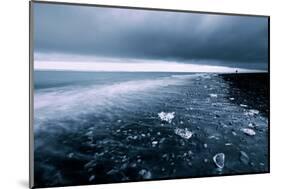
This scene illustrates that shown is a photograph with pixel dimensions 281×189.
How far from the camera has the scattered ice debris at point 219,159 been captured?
145 inches

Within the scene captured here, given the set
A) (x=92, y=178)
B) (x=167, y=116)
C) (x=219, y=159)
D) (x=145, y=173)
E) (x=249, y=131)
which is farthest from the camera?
(x=249, y=131)

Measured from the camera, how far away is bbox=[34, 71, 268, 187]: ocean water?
10.6 ft

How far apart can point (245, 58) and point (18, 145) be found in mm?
2346

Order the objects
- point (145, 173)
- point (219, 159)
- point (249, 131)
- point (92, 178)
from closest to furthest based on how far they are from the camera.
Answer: point (92, 178), point (145, 173), point (219, 159), point (249, 131)

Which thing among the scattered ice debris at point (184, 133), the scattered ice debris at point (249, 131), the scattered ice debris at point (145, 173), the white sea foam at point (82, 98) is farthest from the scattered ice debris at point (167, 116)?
the scattered ice debris at point (249, 131)

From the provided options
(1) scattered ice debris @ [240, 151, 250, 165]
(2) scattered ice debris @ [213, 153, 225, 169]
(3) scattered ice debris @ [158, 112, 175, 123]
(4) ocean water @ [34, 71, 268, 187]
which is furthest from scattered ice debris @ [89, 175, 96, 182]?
(1) scattered ice debris @ [240, 151, 250, 165]

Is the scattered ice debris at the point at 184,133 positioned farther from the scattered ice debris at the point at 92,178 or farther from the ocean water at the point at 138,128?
the scattered ice debris at the point at 92,178

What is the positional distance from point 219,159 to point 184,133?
448 millimetres

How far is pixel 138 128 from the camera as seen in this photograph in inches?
137

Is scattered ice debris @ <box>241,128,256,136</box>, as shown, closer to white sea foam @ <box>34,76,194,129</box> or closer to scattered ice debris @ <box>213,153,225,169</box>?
scattered ice debris @ <box>213,153,225,169</box>

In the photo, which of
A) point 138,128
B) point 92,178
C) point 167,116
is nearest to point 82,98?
point 138,128

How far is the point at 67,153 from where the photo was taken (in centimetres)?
326

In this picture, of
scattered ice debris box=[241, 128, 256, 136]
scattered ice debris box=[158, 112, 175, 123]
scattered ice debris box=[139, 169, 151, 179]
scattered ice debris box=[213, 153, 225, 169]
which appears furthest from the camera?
scattered ice debris box=[241, 128, 256, 136]

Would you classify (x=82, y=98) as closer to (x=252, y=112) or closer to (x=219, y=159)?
(x=219, y=159)
